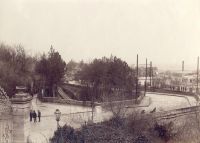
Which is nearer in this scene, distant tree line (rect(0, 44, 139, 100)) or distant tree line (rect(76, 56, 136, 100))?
distant tree line (rect(0, 44, 139, 100))

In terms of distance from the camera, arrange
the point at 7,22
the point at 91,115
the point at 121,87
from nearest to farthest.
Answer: the point at 7,22 < the point at 91,115 < the point at 121,87

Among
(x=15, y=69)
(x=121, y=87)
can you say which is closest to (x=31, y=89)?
(x=15, y=69)

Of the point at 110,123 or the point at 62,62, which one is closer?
the point at 110,123

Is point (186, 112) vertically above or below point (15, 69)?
below

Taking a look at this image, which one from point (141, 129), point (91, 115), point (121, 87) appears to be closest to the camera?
point (141, 129)

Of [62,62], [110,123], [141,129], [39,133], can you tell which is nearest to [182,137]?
[141,129]

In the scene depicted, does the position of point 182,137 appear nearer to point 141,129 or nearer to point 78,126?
point 141,129

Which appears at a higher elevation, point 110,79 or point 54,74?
point 54,74

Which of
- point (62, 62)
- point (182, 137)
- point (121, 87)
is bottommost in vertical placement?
point (182, 137)

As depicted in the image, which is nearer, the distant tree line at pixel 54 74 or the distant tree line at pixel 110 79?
the distant tree line at pixel 54 74

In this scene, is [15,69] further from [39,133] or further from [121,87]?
[39,133]
